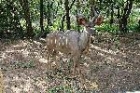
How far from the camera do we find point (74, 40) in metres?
8.70

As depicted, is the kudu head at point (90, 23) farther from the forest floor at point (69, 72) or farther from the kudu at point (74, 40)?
the forest floor at point (69, 72)

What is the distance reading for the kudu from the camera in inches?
318

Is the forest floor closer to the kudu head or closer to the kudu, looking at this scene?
the kudu


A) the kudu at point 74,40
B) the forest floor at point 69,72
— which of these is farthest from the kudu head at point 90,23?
the forest floor at point 69,72

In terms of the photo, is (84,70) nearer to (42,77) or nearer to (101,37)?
(42,77)

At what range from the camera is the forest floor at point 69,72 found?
341 inches

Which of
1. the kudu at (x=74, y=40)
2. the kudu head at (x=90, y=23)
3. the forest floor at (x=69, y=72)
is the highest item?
the kudu head at (x=90, y=23)

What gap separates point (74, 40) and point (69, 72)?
1221 millimetres

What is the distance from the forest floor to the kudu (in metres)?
0.61

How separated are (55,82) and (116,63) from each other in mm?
2504

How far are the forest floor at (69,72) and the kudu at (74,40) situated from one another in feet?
1.99

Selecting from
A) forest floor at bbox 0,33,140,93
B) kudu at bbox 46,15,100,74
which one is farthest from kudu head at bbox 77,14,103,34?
forest floor at bbox 0,33,140,93

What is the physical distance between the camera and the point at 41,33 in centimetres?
1445

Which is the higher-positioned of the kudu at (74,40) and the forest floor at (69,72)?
the kudu at (74,40)
